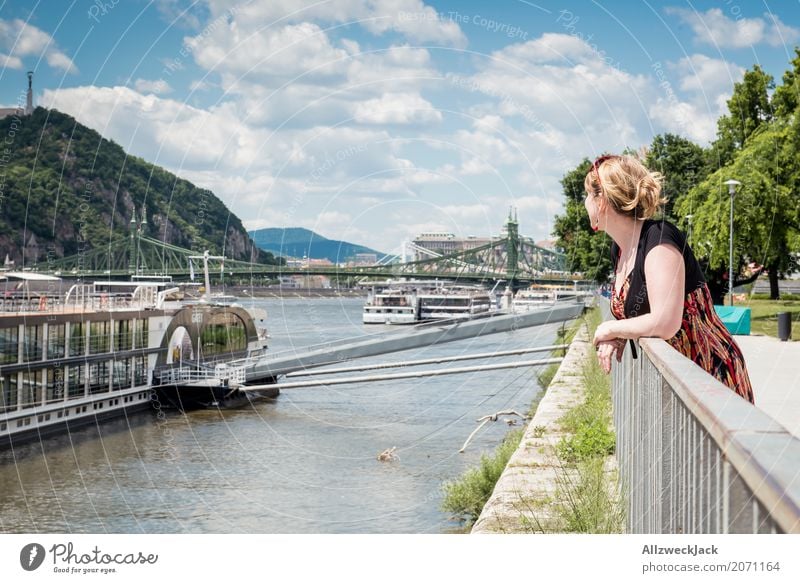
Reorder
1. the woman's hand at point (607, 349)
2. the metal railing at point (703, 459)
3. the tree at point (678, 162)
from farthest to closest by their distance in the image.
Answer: the tree at point (678, 162) < the woman's hand at point (607, 349) < the metal railing at point (703, 459)

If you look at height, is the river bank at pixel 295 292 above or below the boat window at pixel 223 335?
above

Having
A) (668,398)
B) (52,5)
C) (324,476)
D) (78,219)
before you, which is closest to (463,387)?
(324,476)

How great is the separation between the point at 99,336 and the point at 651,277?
19283mm

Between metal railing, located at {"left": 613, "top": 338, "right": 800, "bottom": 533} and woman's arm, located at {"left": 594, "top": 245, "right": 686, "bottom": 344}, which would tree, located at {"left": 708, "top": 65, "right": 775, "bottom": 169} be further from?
woman's arm, located at {"left": 594, "top": 245, "right": 686, "bottom": 344}

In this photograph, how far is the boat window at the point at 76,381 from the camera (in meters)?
17.6

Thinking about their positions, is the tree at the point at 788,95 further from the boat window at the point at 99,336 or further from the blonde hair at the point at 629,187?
the blonde hair at the point at 629,187

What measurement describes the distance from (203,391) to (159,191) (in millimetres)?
8320

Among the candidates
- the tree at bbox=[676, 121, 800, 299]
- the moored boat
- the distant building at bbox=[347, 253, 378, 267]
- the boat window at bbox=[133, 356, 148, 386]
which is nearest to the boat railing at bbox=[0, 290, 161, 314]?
the moored boat

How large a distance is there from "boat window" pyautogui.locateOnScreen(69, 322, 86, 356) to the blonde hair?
57.8 ft

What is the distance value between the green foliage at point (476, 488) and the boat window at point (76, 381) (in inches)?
433

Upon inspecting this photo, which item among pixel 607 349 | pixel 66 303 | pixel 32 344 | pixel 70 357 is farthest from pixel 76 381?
pixel 607 349

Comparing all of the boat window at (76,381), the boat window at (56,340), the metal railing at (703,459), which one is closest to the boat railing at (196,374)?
the boat window at (76,381)

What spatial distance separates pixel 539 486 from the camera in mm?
4621

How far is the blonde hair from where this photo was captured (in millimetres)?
1995
